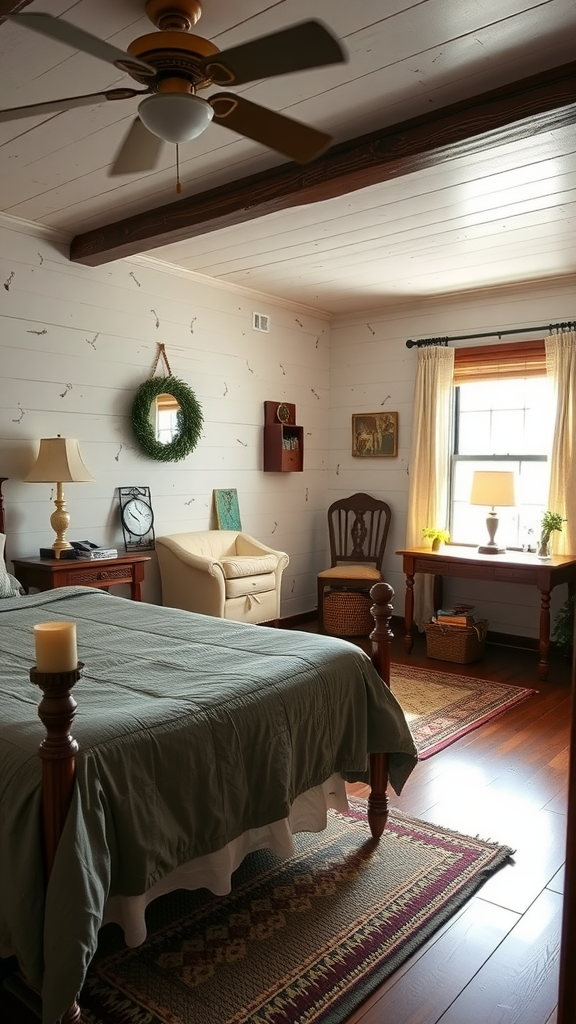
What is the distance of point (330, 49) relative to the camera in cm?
172

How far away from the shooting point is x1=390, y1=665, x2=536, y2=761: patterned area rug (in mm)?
3631

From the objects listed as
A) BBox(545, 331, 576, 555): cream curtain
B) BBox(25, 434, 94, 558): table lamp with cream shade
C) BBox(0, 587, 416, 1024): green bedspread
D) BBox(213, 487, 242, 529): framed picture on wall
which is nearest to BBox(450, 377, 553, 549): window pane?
BBox(545, 331, 576, 555): cream curtain

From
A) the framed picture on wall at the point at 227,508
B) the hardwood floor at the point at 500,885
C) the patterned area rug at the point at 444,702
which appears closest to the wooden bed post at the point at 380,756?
the hardwood floor at the point at 500,885

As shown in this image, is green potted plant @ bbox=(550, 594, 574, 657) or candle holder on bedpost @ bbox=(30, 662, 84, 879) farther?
green potted plant @ bbox=(550, 594, 574, 657)

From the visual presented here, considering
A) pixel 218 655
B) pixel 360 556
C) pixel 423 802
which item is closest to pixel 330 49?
pixel 218 655

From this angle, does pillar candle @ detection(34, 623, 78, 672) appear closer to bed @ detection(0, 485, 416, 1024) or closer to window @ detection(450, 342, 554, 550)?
bed @ detection(0, 485, 416, 1024)

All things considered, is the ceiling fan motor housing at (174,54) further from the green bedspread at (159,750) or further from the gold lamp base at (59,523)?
the gold lamp base at (59,523)

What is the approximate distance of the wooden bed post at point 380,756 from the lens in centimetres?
256

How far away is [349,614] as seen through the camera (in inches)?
213

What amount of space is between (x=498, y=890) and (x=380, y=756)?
532mm

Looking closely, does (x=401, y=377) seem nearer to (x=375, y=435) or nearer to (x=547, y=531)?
(x=375, y=435)

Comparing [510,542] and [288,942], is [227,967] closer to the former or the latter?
[288,942]

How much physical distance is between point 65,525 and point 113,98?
2.44 m

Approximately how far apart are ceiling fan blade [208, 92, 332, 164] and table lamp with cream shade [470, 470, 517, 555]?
10.3 ft
